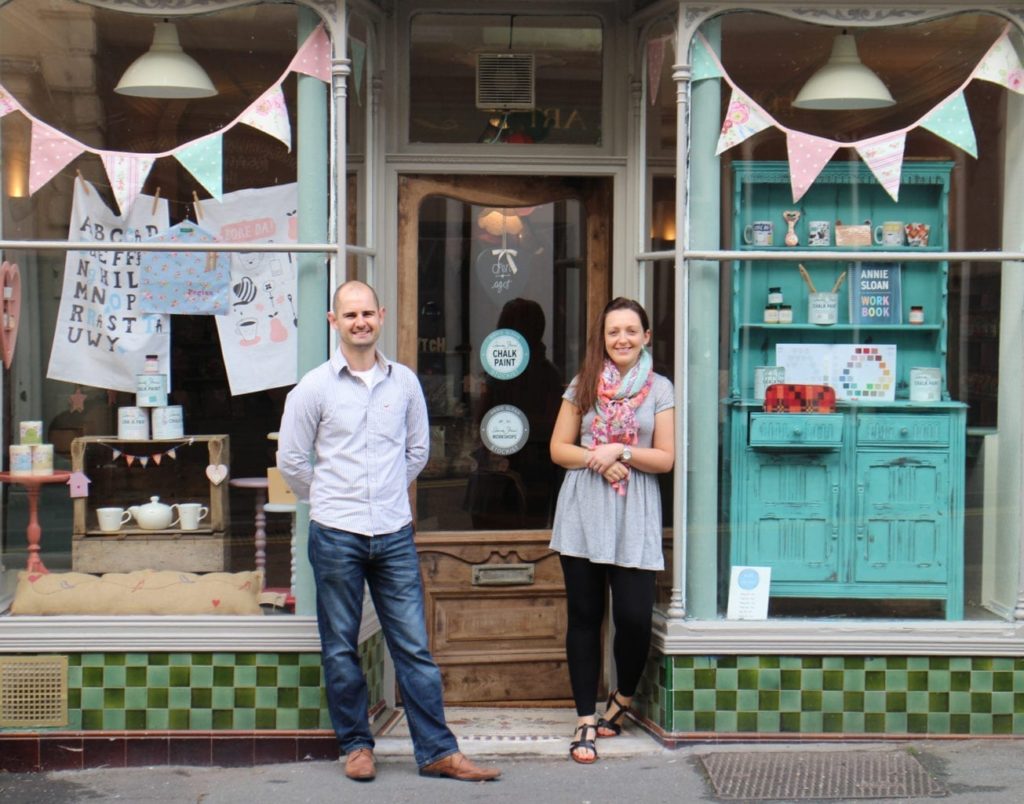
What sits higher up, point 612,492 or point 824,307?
point 824,307

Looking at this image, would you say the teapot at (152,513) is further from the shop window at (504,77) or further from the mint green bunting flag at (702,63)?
the mint green bunting flag at (702,63)

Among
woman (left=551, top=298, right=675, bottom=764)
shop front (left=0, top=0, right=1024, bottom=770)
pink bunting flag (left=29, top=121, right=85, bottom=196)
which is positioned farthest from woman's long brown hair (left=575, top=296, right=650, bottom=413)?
pink bunting flag (left=29, top=121, right=85, bottom=196)

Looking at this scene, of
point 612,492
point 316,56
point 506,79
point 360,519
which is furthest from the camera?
point 506,79

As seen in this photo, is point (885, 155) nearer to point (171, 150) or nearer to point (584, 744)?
point (584, 744)

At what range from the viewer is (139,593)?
5.99 m

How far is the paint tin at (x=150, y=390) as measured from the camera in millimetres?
6055

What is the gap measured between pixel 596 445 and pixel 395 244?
138cm

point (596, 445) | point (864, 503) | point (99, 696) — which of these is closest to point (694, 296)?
point (596, 445)

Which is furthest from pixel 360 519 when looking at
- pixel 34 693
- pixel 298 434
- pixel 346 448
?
pixel 34 693

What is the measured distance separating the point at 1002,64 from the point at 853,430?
65.8 inches

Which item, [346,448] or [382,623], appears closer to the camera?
[346,448]

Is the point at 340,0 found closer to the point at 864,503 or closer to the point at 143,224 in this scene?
the point at 143,224

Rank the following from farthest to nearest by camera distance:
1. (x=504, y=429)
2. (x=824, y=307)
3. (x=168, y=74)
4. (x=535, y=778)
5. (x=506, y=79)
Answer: (x=504, y=429)
(x=506, y=79)
(x=824, y=307)
(x=168, y=74)
(x=535, y=778)

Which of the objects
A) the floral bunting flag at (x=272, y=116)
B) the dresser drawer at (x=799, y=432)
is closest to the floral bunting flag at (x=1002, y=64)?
the dresser drawer at (x=799, y=432)
